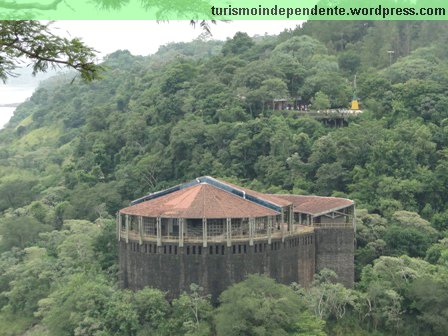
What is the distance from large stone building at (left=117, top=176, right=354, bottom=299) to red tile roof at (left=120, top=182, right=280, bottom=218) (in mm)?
43

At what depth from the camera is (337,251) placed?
43062 millimetres

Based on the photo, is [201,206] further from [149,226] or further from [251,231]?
[149,226]

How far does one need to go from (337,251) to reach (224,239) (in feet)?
21.5

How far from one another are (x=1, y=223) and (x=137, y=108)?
1936 centimetres

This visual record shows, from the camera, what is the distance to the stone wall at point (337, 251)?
4291 cm

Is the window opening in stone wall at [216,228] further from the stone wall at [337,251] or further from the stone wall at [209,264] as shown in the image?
the stone wall at [337,251]

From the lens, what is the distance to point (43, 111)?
11494 centimetres

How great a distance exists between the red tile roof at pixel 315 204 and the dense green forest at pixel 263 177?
2.55m

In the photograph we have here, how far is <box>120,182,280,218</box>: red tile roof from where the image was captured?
39.4 m

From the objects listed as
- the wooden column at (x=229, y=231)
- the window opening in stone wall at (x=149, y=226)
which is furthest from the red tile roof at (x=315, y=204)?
the window opening in stone wall at (x=149, y=226)

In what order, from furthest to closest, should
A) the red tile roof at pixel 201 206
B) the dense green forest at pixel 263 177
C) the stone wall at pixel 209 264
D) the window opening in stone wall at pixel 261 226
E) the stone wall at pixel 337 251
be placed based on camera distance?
the stone wall at pixel 337 251 → the window opening in stone wall at pixel 261 226 → the stone wall at pixel 209 264 → the red tile roof at pixel 201 206 → the dense green forest at pixel 263 177

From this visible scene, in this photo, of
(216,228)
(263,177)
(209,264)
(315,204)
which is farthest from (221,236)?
(263,177)

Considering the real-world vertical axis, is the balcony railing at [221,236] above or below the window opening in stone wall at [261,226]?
below

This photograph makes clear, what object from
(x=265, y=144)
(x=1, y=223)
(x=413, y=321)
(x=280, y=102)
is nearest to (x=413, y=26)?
(x=280, y=102)
